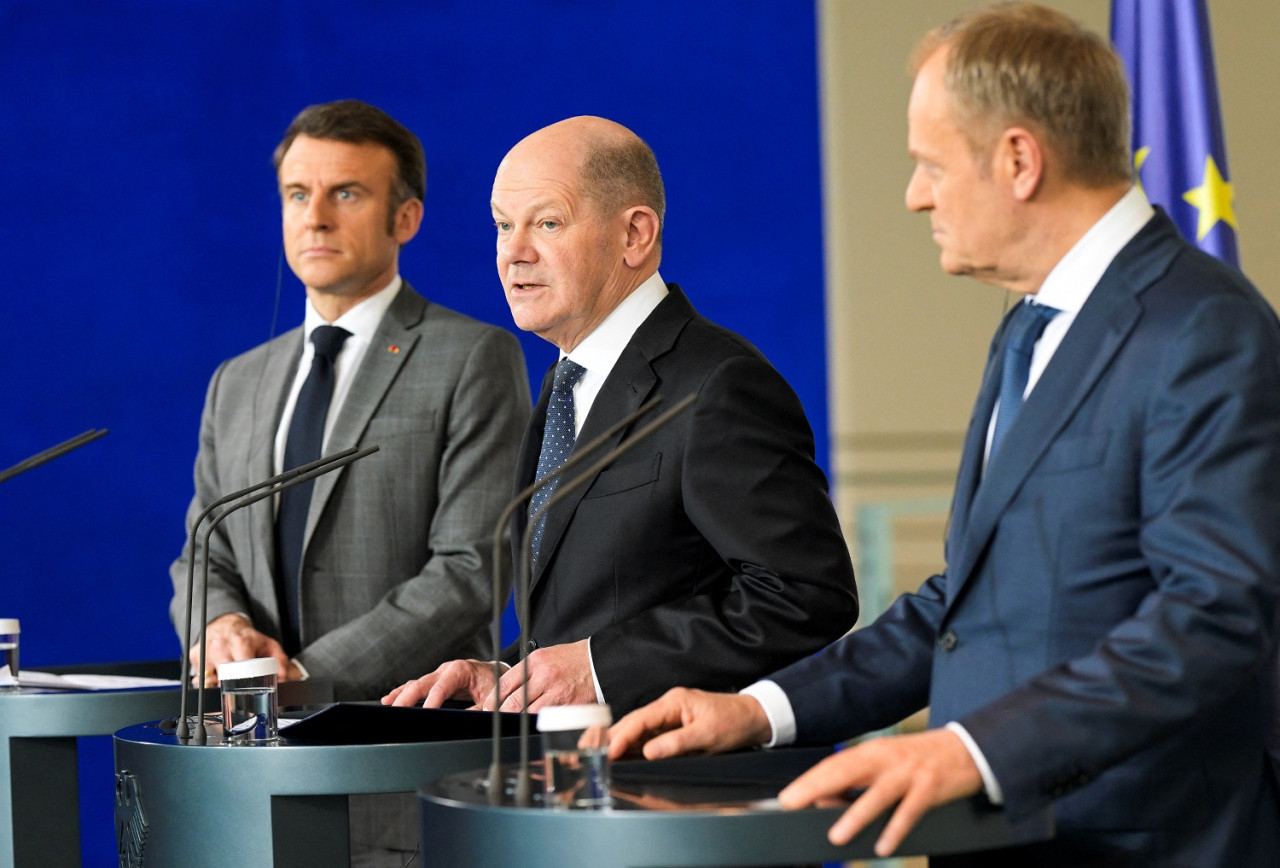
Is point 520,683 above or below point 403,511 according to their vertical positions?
below

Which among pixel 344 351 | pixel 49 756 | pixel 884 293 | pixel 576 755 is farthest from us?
pixel 884 293

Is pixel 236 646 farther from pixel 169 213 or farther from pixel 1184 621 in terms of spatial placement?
pixel 169 213

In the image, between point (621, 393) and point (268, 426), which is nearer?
point (621, 393)

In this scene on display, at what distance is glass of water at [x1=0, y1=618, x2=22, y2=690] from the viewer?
2.72m

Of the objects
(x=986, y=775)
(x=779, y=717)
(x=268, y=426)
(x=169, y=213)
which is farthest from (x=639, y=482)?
(x=169, y=213)

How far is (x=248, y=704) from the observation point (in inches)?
76.7

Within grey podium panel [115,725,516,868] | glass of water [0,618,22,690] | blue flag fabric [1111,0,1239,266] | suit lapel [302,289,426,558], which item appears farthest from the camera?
blue flag fabric [1111,0,1239,266]

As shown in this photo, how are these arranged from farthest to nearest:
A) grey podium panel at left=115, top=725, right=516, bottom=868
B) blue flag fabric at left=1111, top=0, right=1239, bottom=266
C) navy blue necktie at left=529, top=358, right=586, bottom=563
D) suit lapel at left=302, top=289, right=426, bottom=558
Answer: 1. blue flag fabric at left=1111, top=0, right=1239, bottom=266
2. suit lapel at left=302, top=289, right=426, bottom=558
3. navy blue necktie at left=529, top=358, right=586, bottom=563
4. grey podium panel at left=115, top=725, right=516, bottom=868

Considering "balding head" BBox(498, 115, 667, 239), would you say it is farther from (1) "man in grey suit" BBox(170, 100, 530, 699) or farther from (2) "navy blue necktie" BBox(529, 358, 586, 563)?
(1) "man in grey suit" BBox(170, 100, 530, 699)

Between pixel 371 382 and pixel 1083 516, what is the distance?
1852 mm

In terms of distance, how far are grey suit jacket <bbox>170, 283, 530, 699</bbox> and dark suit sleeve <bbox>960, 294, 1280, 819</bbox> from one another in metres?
1.65

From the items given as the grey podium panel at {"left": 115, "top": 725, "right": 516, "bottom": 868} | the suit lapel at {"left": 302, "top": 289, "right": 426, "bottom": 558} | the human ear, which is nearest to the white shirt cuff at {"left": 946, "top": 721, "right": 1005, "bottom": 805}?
the grey podium panel at {"left": 115, "top": 725, "right": 516, "bottom": 868}

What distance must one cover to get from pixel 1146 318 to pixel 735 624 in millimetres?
720

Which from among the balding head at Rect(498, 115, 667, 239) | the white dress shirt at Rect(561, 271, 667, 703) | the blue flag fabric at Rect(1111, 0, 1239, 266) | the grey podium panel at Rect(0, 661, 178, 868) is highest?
the blue flag fabric at Rect(1111, 0, 1239, 266)
